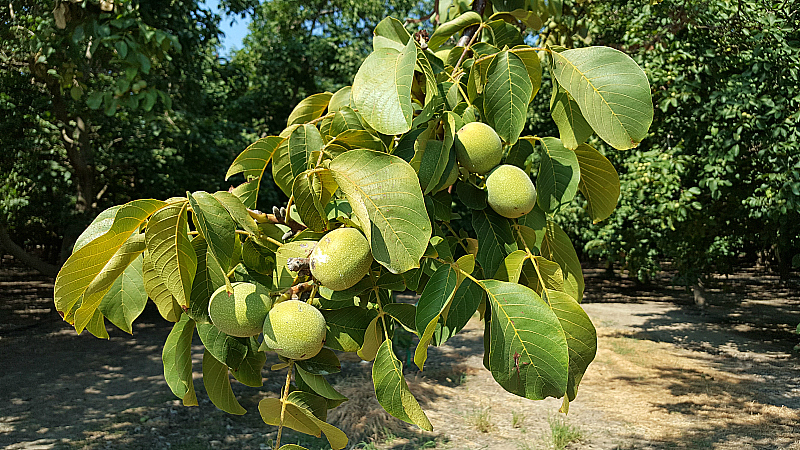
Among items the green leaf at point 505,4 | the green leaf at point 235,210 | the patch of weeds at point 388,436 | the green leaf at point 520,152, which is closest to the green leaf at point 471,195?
the green leaf at point 520,152

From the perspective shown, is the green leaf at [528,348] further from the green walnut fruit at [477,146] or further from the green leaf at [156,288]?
the green leaf at [156,288]

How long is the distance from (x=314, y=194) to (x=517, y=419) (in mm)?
4782

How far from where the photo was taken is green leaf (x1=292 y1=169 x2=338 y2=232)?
72cm

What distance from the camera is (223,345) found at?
0.74 meters

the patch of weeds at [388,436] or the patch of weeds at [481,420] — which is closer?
the patch of weeds at [388,436]

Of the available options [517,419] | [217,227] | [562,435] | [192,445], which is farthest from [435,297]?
[517,419]

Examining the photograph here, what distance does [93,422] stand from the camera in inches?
189

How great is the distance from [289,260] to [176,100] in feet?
21.6

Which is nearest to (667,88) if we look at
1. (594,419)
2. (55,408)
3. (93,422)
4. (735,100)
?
(735,100)

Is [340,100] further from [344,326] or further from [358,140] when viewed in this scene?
[344,326]

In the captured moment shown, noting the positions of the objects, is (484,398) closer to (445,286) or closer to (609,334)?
(609,334)

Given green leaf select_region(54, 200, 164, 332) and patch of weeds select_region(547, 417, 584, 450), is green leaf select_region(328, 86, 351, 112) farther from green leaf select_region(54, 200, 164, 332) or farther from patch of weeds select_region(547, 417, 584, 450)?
patch of weeds select_region(547, 417, 584, 450)

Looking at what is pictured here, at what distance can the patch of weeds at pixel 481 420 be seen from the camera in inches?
191

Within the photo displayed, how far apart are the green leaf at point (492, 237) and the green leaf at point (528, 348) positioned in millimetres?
128
